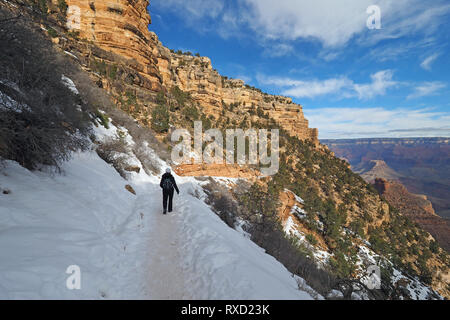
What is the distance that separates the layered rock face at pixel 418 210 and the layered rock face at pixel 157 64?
6681 centimetres

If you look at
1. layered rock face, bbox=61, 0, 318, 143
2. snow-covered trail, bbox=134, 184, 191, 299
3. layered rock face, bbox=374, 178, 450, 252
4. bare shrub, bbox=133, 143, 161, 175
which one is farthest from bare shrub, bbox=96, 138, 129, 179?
layered rock face, bbox=374, 178, 450, 252

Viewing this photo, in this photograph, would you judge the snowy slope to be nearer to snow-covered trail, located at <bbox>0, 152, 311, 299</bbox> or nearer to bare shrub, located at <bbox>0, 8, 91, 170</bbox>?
snow-covered trail, located at <bbox>0, 152, 311, 299</bbox>

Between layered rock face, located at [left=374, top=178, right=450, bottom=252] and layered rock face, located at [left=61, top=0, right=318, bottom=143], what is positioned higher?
layered rock face, located at [left=61, top=0, right=318, bottom=143]

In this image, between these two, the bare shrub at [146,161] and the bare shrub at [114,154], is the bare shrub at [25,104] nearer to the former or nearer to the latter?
the bare shrub at [114,154]

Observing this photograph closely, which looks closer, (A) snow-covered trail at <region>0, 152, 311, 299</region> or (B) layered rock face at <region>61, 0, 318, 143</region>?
(A) snow-covered trail at <region>0, 152, 311, 299</region>

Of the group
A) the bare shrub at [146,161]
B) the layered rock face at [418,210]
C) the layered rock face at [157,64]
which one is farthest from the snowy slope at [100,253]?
the layered rock face at [418,210]

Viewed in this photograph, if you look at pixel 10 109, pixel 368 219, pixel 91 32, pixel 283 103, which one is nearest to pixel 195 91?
pixel 91 32

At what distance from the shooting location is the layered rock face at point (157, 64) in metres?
27.3

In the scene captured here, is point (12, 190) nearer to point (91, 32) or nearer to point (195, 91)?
point (91, 32)

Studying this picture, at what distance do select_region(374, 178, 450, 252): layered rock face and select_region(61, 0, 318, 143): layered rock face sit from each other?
66.8 metres

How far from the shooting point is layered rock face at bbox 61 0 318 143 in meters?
27.3

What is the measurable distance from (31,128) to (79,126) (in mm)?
2221

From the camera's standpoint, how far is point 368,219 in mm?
39406

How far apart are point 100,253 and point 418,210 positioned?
129m
